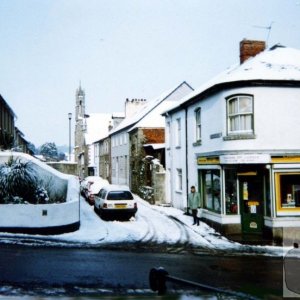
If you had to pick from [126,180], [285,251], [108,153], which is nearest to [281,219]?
[285,251]

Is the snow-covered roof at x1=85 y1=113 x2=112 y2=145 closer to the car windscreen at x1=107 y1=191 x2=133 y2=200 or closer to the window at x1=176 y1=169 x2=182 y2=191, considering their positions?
the window at x1=176 y1=169 x2=182 y2=191

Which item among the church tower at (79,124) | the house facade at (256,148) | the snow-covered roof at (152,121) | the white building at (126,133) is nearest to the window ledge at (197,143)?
the house facade at (256,148)

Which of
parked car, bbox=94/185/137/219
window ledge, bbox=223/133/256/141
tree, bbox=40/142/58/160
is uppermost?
tree, bbox=40/142/58/160

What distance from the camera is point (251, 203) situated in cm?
1808

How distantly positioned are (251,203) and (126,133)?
2459 centimetres

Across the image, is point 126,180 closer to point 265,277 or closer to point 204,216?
point 204,216

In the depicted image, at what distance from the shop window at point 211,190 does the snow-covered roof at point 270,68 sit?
4.18 metres

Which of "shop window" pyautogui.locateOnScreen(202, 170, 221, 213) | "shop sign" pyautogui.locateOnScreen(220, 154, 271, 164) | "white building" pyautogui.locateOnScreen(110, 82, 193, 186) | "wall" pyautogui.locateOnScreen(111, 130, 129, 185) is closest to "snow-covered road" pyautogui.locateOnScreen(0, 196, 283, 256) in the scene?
"shop window" pyautogui.locateOnScreen(202, 170, 221, 213)

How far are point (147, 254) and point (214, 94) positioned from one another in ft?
28.1

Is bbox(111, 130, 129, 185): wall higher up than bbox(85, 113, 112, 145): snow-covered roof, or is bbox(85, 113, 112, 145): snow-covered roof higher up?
bbox(85, 113, 112, 145): snow-covered roof

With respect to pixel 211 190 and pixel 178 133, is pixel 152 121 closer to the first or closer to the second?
pixel 178 133

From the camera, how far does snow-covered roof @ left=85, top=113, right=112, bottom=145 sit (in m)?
74.3

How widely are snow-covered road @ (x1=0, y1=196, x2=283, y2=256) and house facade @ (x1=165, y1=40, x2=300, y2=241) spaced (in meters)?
1.43

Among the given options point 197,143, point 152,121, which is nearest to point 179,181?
point 197,143
